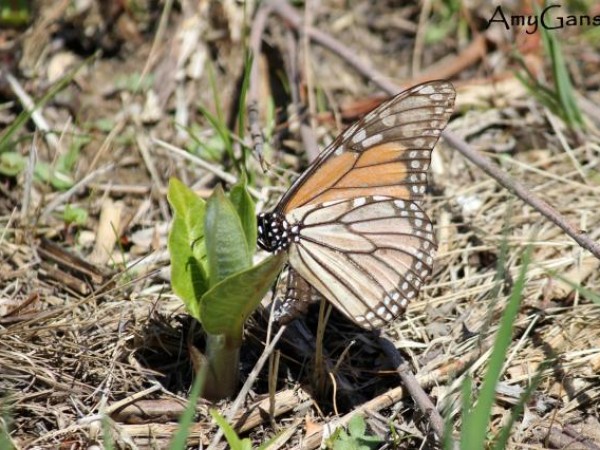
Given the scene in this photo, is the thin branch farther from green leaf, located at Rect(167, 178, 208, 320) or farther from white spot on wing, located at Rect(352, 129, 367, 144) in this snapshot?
green leaf, located at Rect(167, 178, 208, 320)

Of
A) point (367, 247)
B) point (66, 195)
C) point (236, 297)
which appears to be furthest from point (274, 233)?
point (66, 195)

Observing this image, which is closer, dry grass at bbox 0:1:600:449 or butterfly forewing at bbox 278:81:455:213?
dry grass at bbox 0:1:600:449

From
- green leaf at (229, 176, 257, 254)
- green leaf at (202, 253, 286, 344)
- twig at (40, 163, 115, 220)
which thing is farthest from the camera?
twig at (40, 163, 115, 220)

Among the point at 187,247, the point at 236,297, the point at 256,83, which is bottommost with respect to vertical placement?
the point at 236,297

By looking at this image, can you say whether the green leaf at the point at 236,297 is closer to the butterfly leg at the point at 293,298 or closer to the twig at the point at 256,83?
the butterfly leg at the point at 293,298

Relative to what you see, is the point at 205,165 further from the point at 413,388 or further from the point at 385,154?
the point at 413,388

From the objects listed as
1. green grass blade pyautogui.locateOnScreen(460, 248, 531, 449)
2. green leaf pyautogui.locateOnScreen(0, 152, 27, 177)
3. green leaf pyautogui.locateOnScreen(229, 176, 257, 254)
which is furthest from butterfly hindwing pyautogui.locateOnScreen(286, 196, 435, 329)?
green leaf pyautogui.locateOnScreen(0, 152, 27, 177)
